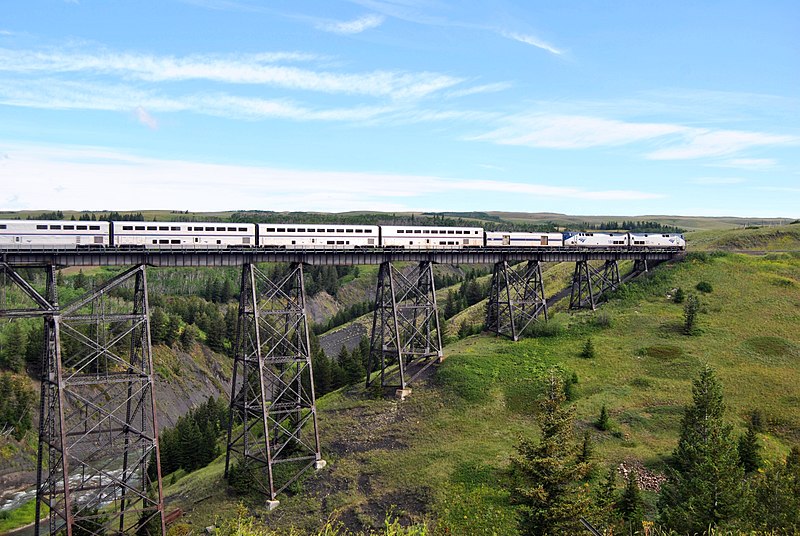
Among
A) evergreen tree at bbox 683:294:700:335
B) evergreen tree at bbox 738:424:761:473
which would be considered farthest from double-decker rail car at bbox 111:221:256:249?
evergreen tree at bbox 683:294:700:335

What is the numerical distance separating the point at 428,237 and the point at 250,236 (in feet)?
61.5

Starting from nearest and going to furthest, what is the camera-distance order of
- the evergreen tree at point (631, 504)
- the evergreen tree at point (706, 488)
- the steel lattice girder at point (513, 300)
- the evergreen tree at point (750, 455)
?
the evergreen tree at point (706, 488)
the evergreen tree at point (631, 504)
the evergreen tree at point (750, 455)
the steel lattice girder at point (513, 300)

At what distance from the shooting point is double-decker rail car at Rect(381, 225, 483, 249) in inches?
2114

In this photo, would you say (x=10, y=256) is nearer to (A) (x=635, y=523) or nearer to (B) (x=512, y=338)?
(A) (x=635, y=523)

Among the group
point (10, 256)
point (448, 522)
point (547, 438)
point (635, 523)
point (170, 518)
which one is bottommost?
point (170, 518)

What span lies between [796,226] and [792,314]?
48367 millimetres

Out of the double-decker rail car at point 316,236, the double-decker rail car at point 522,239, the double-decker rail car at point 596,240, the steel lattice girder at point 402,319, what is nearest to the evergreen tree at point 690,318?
the double-decker rail car at point 596,240

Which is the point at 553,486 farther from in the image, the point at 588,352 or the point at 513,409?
the point at 588,352

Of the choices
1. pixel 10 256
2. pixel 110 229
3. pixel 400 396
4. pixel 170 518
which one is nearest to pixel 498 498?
pixel 400 396

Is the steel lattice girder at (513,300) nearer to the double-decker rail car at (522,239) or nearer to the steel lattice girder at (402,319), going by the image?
the double-decker rail car at (522,239)

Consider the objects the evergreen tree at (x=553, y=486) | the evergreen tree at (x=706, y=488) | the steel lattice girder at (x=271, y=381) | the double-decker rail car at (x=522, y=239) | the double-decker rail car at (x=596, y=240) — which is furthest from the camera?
the double-decker rail car at (x=596, y=240)

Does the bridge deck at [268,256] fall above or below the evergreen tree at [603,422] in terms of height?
above

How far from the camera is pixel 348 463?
4197 cm

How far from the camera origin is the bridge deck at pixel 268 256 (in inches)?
1441
